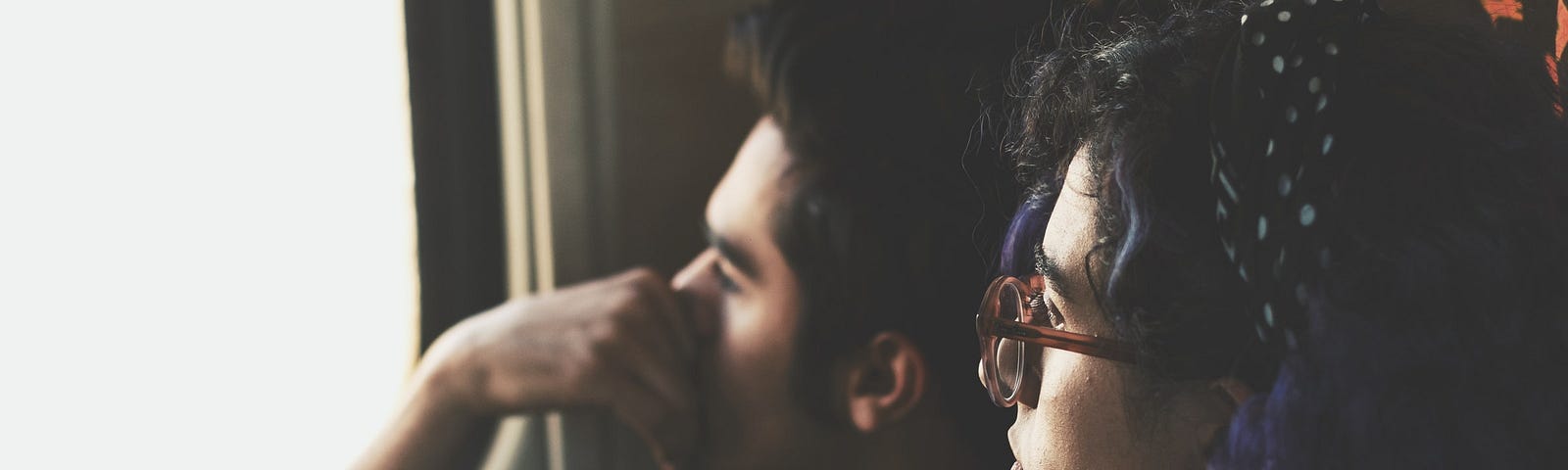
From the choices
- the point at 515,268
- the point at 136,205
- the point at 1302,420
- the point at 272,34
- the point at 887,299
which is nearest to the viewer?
the point at 1302,420

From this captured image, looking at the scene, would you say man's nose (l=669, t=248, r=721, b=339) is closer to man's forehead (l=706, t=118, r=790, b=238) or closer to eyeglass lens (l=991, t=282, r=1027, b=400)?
man's forehead (l=706, t=118, r=790, b=238)

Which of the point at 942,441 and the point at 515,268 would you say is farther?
the point at 515,268

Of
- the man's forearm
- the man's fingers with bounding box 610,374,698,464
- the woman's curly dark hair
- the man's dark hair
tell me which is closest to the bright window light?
the man's forearm

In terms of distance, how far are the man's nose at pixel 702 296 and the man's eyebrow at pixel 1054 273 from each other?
743 mm

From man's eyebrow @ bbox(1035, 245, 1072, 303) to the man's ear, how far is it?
50cm

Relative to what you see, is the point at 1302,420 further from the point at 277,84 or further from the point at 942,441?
the point at 277,84

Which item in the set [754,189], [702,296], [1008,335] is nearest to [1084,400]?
[1008,335]

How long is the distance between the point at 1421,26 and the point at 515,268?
4.55 ft

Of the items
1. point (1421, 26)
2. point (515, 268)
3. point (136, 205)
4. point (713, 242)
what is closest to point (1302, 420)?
point (1421, 26)

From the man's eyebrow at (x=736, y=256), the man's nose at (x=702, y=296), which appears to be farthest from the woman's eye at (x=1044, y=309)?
the man's nose at (x=702, y=296)

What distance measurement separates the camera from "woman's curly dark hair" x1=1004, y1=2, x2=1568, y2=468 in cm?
57

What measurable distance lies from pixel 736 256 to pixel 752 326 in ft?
0.27

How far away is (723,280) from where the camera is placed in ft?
4.64

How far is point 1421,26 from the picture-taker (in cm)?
65
